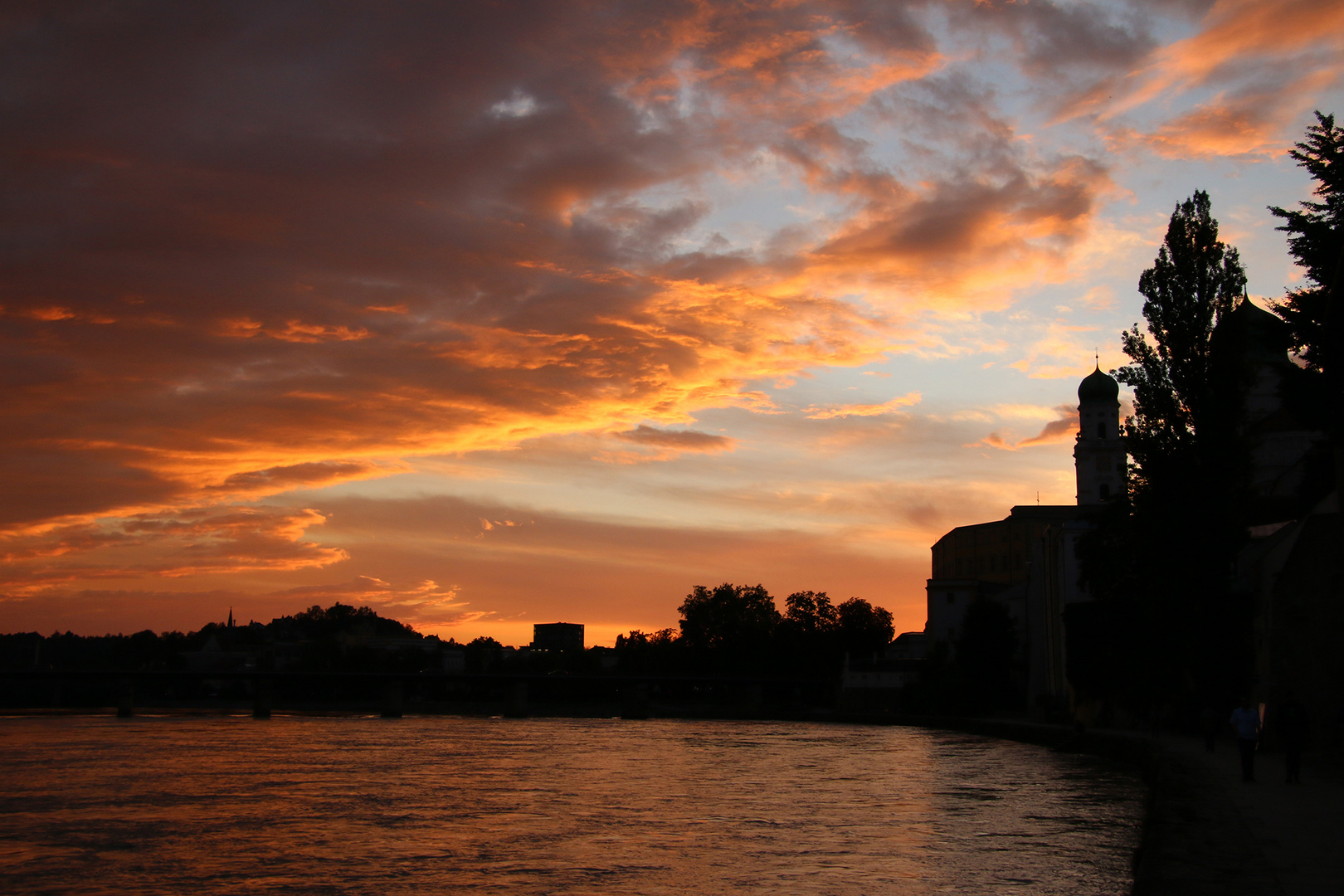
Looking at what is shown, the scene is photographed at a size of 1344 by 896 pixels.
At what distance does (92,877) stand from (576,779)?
22.8 meters

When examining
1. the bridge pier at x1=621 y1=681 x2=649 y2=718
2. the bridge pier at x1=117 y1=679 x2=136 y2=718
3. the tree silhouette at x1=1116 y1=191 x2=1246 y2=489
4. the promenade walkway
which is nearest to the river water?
the promenade walkway

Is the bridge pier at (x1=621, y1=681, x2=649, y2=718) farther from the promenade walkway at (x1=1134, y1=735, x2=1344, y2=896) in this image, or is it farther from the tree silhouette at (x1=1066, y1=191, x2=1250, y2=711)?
the promenade walkway at (x1=1134, y1=735, x2=1344, y2=896)

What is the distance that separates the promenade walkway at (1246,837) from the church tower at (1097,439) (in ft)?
304

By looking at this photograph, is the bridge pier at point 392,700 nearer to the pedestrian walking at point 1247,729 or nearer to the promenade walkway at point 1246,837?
the promenade walkway at point 1246,837

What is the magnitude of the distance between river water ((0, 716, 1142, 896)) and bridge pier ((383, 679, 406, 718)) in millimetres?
Answer: 69407

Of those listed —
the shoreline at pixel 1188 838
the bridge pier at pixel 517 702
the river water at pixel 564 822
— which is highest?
the shoreline at pixel 1188 838

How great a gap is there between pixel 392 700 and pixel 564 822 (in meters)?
106

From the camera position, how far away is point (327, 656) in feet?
611

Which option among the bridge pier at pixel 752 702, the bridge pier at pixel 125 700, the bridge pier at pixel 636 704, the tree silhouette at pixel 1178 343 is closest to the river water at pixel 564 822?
the tree silhouette at pixel 1178 343

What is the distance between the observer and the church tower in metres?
114

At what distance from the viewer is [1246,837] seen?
50.6ft

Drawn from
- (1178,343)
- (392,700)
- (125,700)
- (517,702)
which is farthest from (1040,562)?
(125,700)

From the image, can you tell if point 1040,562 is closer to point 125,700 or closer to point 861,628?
point 861,628

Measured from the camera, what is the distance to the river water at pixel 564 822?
777 inches
